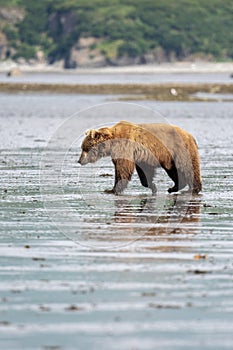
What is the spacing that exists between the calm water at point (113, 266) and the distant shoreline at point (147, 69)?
158085mm

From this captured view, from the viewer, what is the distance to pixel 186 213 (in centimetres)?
1415

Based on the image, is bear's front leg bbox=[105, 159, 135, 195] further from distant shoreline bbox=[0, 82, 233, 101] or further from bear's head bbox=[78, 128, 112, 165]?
distant shoreline bbox=[0, 82, 233, 101]

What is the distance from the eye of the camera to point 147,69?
7136 inches

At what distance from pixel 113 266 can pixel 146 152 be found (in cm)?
570

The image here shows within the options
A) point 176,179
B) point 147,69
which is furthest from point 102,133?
point 147,69

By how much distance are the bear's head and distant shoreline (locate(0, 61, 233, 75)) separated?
15702cm

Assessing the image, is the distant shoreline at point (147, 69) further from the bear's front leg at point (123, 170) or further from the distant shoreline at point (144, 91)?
the bear's front leg at point (123, 170)

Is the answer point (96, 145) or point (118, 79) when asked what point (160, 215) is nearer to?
point (96, 145)

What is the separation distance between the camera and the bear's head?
15.9m

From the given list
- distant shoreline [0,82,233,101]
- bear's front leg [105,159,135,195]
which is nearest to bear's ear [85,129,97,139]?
bear's front leg [105,159,135,195]

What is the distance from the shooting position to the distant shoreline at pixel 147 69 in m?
178

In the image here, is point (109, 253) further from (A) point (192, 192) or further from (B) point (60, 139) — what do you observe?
(B) point (60, 139)

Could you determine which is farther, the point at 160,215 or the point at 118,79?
the point at 118,79

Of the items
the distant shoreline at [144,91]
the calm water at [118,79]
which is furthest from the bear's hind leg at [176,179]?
the calm water at [118,79]
